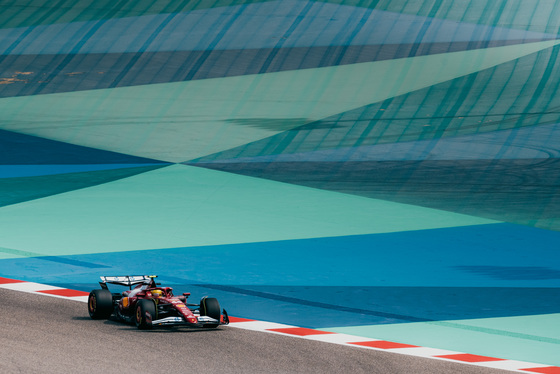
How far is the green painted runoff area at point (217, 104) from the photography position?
22.8 meters

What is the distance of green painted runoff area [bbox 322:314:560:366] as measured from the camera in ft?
32.0

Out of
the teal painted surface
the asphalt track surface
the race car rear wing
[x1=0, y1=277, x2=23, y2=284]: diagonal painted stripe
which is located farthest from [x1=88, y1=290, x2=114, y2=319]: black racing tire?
[x1=0, y1=277, x2=23, y2=284]: diagonal painted stripe

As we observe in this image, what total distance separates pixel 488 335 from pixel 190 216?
24.3 feet

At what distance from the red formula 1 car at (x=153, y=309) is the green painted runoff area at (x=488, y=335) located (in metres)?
1.48

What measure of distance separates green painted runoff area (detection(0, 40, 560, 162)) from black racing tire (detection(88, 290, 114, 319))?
36.6 ft

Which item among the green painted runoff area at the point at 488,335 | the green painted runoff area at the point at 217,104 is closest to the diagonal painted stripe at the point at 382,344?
the green painted runoff area at the point at 488,335

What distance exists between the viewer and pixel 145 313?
9.71 metres

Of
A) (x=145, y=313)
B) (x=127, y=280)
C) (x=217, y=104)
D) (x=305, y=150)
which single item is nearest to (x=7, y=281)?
(x=127, y=280)

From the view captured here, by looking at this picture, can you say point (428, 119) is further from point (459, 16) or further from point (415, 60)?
point (459, 16)

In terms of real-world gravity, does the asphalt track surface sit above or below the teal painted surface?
below

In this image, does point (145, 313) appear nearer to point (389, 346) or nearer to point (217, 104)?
point (389, 346)

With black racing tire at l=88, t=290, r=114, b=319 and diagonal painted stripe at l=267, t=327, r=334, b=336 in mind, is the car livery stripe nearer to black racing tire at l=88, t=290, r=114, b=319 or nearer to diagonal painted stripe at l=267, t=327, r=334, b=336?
diagonal painted stripe at l=267, t=327, r=334, b=336

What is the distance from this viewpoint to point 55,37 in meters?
30.7

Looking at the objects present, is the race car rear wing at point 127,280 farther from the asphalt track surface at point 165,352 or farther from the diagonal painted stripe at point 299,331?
the diagonal painted stripe at point 299,331
